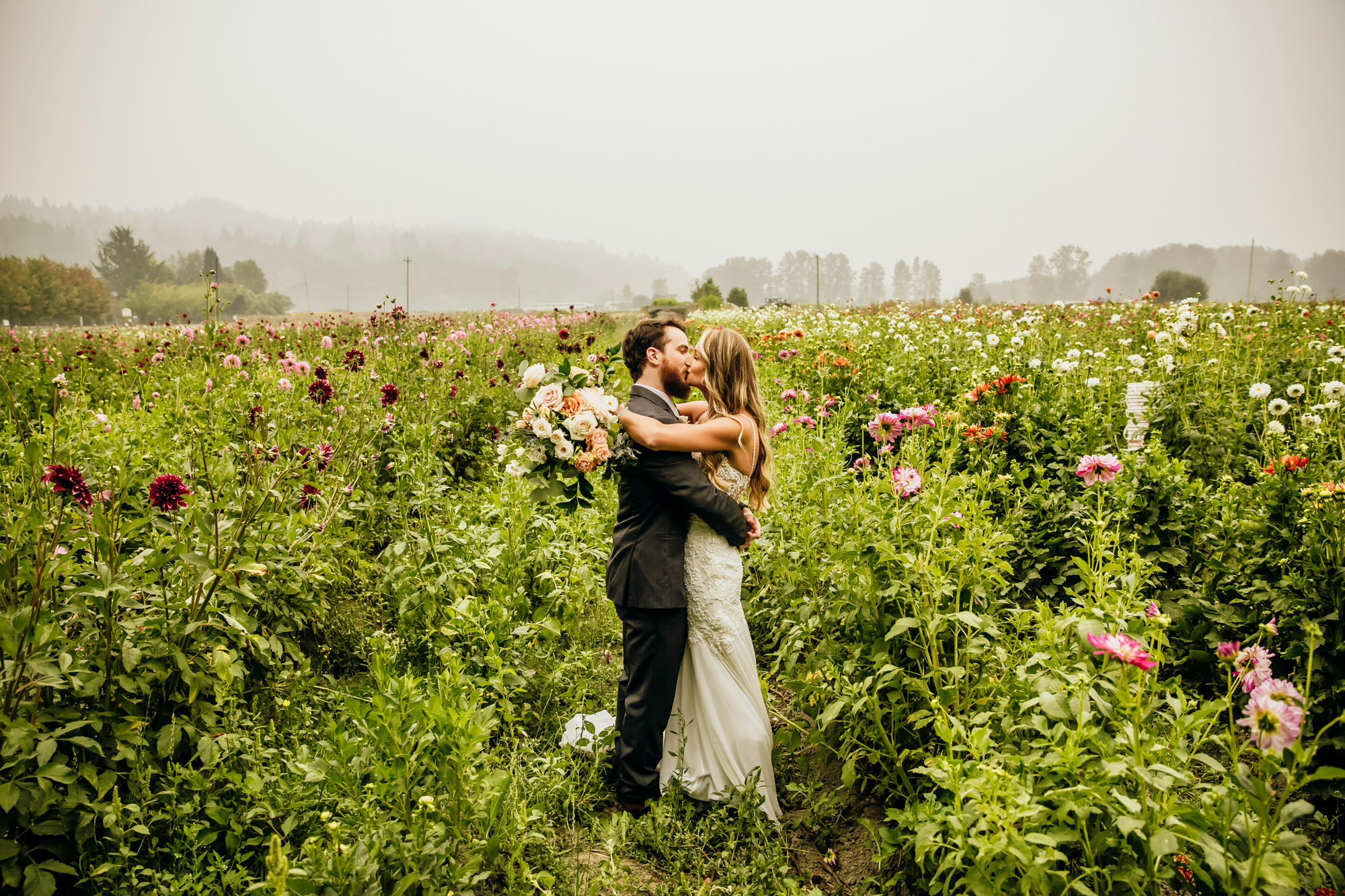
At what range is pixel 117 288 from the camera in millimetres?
88562

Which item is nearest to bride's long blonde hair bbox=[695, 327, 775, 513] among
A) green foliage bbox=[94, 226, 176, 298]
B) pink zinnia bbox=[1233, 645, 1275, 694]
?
pink zinnia bbox=[1233, 645, 1275, 694]

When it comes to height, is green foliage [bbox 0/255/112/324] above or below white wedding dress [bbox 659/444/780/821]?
above

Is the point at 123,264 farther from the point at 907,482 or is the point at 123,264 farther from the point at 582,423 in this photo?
the point at 907,482

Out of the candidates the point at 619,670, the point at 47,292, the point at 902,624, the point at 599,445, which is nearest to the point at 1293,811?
the point at 902,624

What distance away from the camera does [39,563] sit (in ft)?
5.98

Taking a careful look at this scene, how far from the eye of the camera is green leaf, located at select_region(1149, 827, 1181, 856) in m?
1.37

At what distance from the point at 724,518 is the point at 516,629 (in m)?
1.11

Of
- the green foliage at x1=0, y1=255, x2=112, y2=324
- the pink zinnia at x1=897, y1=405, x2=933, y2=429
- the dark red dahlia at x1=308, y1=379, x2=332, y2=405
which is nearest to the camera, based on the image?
the pink zinnia at x1=897, y1=405, x2=933, y2=429

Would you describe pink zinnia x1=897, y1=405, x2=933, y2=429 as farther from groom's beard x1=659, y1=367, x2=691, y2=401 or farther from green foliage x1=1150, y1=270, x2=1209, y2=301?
green foliage x1=1150, y1=270, x2=1209, y2=301

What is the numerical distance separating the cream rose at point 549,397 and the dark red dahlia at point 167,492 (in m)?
1.12

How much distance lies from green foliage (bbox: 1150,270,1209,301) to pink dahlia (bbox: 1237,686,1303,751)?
46.8 m

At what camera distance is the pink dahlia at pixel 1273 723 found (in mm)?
1188

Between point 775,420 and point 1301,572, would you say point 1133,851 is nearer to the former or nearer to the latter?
point 1301,572

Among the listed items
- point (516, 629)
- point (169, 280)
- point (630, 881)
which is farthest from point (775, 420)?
point (169, 280)
